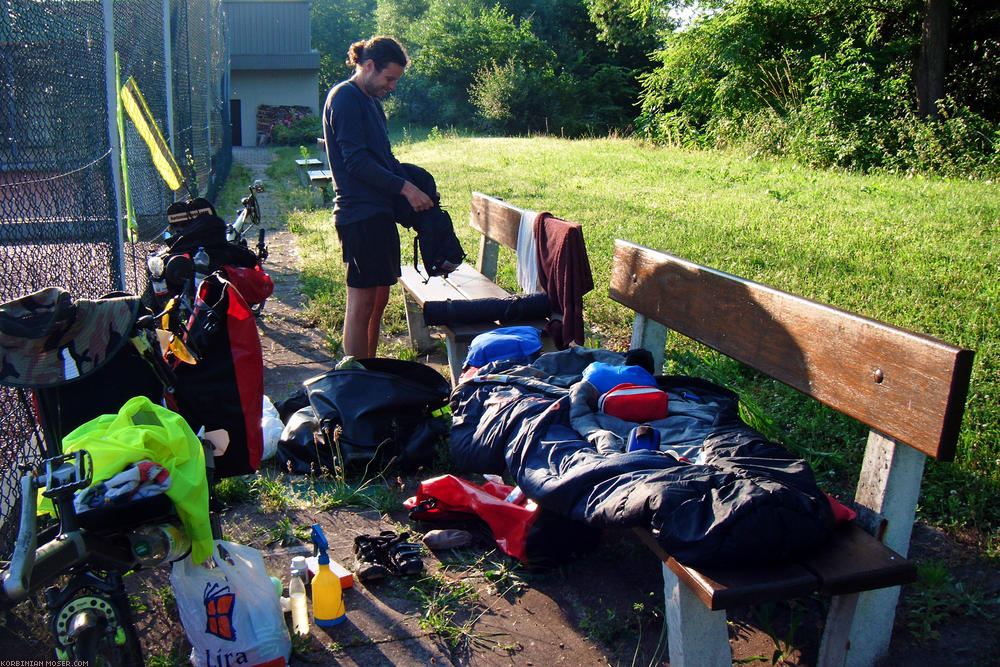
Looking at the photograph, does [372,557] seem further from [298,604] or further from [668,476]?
[668,476]

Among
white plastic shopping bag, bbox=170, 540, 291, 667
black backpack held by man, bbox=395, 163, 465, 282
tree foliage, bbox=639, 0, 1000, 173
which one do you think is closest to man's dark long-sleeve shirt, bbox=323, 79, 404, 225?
black backpack held by man, bbox=395, 163, 465, 282

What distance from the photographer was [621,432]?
2.90 m

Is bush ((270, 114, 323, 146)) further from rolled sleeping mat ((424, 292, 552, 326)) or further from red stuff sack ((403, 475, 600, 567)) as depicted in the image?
red stuff sack ((403, 475, 600, 567))

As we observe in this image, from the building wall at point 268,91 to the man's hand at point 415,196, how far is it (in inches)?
1298

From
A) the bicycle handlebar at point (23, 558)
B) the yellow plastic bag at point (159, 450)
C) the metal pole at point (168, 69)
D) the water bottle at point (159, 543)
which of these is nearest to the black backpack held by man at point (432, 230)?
the yellow plastic bag at point (159, 450)

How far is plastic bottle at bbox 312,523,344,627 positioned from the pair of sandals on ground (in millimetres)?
217

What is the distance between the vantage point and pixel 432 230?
15.0ft

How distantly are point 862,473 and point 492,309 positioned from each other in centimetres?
237

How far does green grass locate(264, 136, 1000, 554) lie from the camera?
3410mm

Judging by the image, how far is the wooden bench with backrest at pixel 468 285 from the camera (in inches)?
177

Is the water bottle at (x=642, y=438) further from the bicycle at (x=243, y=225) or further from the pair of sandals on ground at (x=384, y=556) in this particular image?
the bicycle at (x=243, y=225)

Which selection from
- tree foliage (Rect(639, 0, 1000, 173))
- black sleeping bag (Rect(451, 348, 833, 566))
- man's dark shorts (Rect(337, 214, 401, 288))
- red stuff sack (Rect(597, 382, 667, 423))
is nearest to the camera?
black sleeping bag (Rect(451, 348, 833, 566))

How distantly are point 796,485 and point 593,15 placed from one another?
108ft

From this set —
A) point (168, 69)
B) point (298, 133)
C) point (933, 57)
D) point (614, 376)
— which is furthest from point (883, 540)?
point (298, 133)
